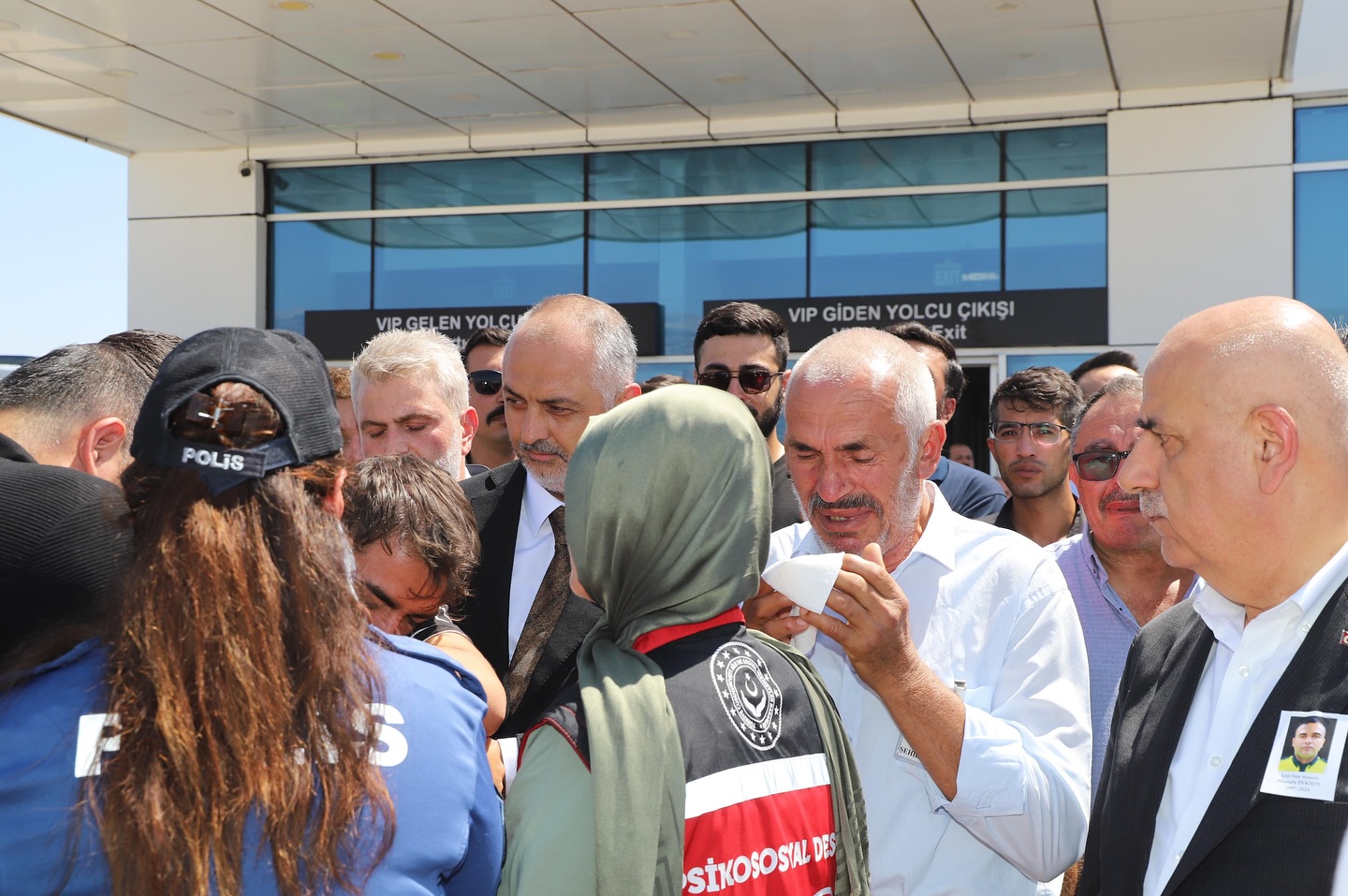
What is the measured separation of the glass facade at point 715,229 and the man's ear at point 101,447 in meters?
9.86

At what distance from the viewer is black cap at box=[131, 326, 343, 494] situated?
1.54 m

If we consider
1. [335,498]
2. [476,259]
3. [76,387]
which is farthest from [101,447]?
[476,259]

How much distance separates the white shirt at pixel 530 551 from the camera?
3295 millimetres

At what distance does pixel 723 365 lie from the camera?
5.68 m

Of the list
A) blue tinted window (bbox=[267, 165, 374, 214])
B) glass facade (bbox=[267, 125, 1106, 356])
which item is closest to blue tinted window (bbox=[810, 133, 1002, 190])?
glass facade (bbox=[267, 125, 1106, 356])

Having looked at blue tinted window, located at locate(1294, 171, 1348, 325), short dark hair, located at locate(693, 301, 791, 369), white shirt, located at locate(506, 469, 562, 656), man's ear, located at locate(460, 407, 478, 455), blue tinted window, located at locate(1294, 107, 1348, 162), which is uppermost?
blue tinted window, located at locate(1294, 107, 1348, 162)

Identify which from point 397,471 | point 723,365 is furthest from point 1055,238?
point 397,471

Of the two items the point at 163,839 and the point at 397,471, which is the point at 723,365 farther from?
the point at 163,839

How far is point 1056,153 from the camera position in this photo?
1194 centimetres

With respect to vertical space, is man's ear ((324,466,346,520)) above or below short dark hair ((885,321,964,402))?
below

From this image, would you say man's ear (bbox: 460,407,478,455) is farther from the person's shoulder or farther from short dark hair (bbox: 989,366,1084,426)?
short dark hair (bbox: 989,366,1084,426)

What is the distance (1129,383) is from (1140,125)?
336 inches

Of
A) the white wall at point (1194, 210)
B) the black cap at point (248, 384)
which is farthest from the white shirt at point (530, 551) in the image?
the white wall at point (1194, 210)

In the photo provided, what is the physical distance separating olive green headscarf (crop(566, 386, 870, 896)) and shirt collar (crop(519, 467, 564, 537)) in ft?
5.11
